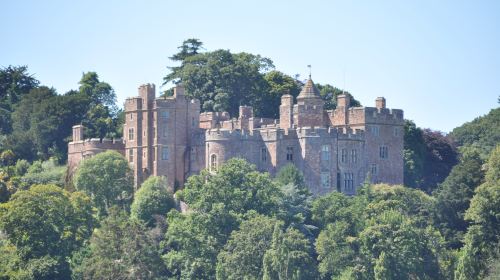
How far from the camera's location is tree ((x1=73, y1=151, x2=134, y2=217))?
3848 inches

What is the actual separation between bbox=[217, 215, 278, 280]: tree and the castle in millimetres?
8095

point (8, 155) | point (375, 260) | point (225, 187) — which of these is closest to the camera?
point (375, 260)

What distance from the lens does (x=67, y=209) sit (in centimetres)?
9250

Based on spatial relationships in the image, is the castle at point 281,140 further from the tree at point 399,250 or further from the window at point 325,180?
the tree at point 399,250

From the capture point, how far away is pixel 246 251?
8675 cm

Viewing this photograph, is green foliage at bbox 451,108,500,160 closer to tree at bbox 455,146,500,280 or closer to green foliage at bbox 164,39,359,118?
green foliage at bbox 164,39,359,118

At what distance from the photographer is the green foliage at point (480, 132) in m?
118

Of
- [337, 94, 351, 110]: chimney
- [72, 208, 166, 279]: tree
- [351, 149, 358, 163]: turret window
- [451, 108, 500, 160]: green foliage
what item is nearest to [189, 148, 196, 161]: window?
[337, 94, 351, 110]: chimney

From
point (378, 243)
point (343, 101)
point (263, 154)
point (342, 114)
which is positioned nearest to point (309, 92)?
point (343, 101)

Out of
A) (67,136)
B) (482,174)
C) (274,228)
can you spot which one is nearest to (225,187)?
(274,228)

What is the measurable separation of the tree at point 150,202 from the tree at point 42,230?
3.86m

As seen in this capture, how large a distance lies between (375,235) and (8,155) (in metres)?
32.7

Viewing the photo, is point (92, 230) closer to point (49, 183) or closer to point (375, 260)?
point (49, 183)

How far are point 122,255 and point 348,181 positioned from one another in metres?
15.5
